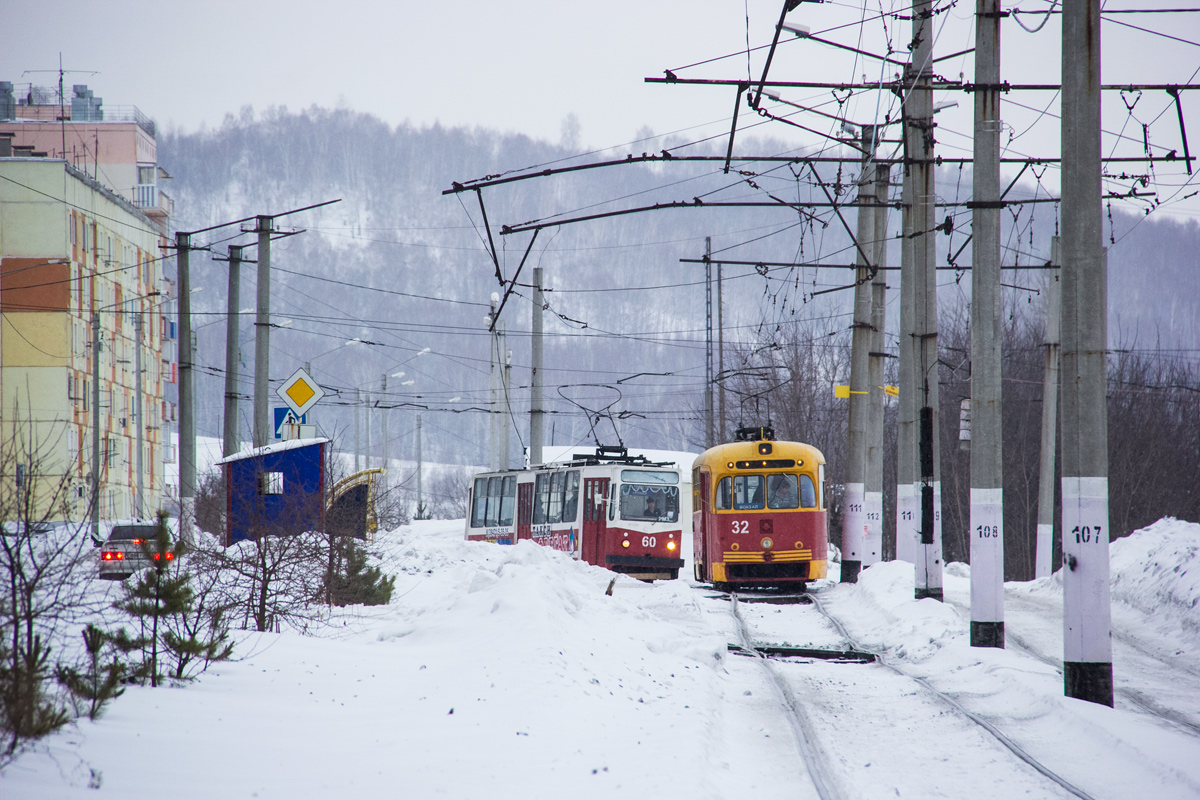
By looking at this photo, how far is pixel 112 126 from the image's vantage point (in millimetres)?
77688

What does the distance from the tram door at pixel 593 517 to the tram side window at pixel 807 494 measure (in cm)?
580

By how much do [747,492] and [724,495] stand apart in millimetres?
485

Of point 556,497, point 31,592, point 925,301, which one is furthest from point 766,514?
point 31,592

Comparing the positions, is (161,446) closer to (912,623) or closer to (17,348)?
(17,348)

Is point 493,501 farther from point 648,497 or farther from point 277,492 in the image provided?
point 277,492

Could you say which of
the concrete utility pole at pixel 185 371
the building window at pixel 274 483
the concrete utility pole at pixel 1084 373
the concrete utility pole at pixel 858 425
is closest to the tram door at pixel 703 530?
the concrete utility pole at pixel 858 425

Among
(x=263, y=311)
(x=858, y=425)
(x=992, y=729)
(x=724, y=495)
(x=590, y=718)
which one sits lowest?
(x=992, y=729)

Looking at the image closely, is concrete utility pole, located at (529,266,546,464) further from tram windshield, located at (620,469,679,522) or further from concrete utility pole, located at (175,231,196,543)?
concrete utility pole, located at (175,231,196,543)

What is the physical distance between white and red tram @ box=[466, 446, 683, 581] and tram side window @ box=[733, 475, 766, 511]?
14.3 ft

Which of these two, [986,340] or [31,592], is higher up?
[986,340]

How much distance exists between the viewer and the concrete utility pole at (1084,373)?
10109 millimetres

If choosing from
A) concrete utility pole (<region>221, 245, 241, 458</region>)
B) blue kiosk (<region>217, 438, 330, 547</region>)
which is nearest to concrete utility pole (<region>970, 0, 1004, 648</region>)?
blue kiosk (<region>217, 438, 330, 547</region>)

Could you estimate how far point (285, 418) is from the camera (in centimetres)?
1702

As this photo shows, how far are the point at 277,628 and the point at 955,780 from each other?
7.03m
